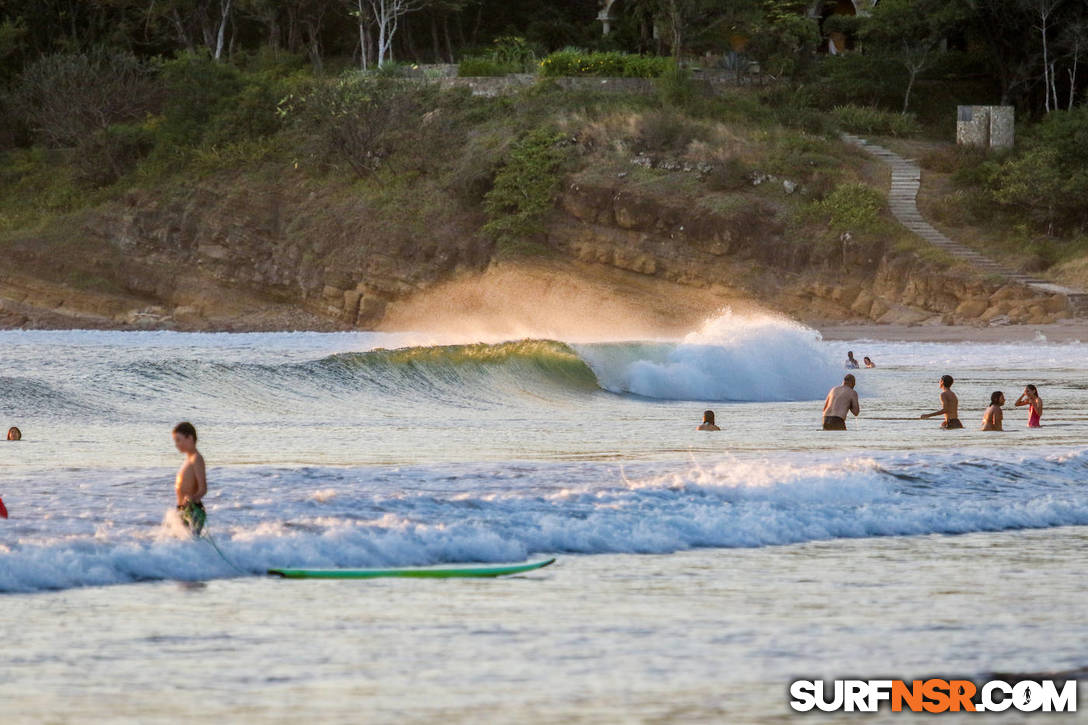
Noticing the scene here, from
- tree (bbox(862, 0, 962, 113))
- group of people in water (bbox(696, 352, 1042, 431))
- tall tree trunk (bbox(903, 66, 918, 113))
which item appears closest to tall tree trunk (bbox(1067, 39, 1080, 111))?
tree (bbox(862, 0, 962, 113))

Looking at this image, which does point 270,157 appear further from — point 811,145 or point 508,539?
point 508,539

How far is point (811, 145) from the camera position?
46.8 meters

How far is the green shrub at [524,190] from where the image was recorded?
46625 mm

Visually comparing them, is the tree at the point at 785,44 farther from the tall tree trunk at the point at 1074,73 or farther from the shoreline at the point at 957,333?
the shoreline at the point at 957,333

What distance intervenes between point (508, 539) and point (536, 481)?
2.40 metres

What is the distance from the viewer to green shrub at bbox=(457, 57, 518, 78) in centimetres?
5125

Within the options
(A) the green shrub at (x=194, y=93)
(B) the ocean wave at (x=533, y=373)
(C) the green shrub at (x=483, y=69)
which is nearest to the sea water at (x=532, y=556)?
(B) the ocean wave at (x=533, y=373)

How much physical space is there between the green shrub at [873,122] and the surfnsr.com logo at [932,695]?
1725 inches

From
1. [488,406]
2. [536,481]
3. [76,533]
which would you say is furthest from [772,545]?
[488,406]

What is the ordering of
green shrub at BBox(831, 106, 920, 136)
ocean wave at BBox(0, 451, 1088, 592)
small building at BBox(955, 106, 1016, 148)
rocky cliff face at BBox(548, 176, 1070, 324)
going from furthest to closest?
1. green shrub at BBox(831, 106, 920, 136)
2. small building at BBox(955, 106, 1016, 148)
3. rocky cliff face at BBox(548, 176, 1070, 324)
4. ocean wave at BBox(0, 451, 1088, 592)

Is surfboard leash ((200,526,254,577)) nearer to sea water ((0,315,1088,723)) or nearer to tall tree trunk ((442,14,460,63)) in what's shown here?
sea water ((0,315,1088,723))

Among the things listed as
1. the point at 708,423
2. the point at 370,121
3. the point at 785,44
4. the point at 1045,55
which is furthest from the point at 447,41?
the point at 708,423

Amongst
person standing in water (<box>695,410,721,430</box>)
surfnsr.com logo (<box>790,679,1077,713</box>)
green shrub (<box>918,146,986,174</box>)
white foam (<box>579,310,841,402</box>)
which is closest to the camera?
surfnsr.com logo (<box>790,679,1077,713</box>)

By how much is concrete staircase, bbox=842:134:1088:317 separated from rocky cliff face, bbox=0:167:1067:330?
52cm
